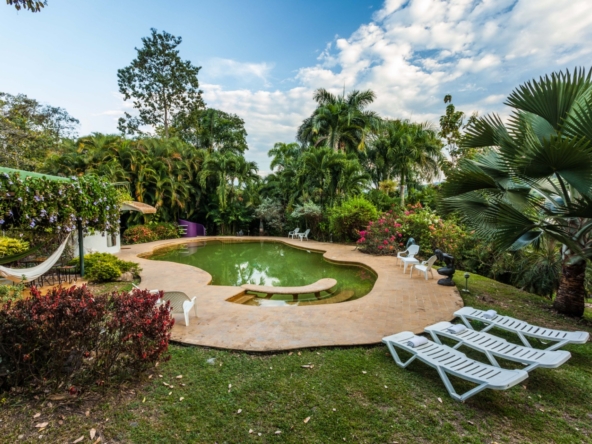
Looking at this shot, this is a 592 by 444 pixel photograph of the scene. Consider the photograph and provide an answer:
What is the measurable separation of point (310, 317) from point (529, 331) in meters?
3.02

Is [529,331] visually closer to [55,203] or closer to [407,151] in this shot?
[55,203]

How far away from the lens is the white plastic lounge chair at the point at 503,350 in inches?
111

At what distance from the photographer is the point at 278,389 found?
283 cm

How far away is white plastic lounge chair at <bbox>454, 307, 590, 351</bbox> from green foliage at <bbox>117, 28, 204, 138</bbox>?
23.9 meters

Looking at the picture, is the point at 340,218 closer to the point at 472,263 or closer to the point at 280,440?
the point at 472,263

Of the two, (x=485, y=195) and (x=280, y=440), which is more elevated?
(x=485, y=195)

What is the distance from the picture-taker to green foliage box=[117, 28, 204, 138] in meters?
22.8

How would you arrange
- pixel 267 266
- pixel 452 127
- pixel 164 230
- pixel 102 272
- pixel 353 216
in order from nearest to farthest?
pixel 102 272 → pixel 267 266 → pixel 353 216 → pixel 164 230 → pixel 452 127

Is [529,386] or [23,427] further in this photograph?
[529,386]

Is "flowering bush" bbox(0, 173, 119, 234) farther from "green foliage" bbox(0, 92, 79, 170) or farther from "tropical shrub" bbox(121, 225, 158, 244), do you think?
"green foliage" bbox(0, 92, 79, 170)

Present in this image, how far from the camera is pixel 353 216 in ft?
45.6

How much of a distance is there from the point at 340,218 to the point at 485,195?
29.2 ft

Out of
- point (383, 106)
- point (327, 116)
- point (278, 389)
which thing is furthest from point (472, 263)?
point (383, 106)

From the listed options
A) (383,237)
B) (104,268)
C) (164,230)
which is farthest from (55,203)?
(164,230)
